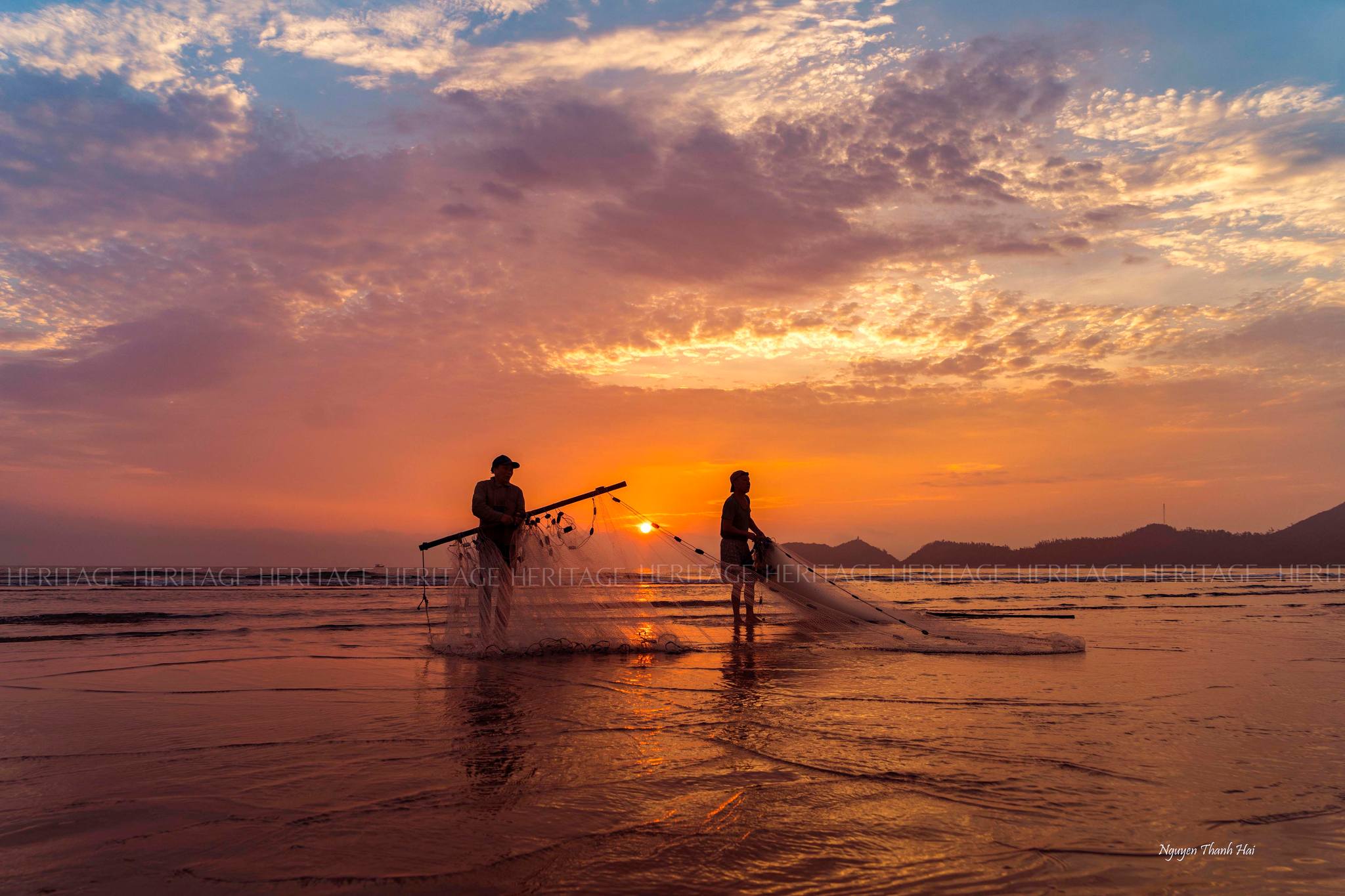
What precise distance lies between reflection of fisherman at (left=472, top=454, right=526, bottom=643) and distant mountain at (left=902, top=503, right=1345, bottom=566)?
73630 mm

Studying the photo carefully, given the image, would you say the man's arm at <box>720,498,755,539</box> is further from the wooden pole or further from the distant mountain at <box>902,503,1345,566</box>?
the distant mountain at <box>902,503,1345,566</box>

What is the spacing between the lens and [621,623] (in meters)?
10.1

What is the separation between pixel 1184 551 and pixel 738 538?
78.7 m

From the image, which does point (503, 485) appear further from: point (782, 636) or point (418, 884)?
point (418, 884)

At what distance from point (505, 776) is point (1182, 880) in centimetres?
297

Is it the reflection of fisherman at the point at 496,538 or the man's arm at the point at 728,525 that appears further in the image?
the man's arm at the point at 728,525

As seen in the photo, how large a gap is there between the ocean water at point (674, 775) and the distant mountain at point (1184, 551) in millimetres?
75168

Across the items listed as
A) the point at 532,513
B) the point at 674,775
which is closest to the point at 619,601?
the point at 532,513

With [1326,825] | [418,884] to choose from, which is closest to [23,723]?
[418,884]

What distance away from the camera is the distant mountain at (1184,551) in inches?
2790

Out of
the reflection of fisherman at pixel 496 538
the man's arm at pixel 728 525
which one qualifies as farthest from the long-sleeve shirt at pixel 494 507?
the man's arm at pixel 728 525

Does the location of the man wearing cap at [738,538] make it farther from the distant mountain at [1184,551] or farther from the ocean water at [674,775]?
the distant mountain at [1184,551]

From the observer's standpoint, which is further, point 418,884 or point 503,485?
point 503,485

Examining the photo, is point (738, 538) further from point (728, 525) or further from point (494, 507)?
point (494, 507)
